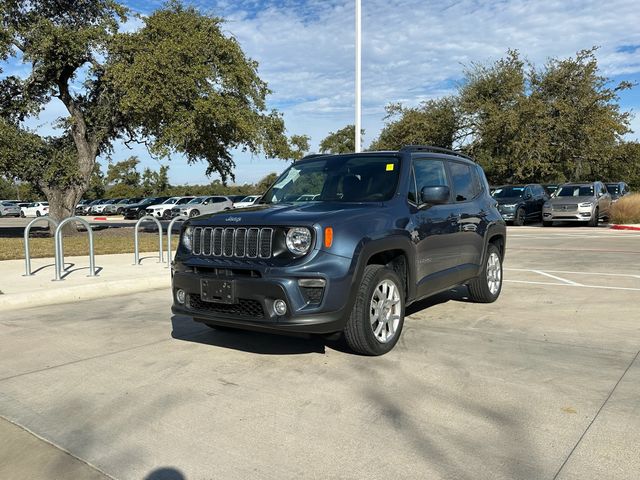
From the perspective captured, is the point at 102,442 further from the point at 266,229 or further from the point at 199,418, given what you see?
the point at 266,229

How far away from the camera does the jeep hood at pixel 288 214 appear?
4543 millimetres

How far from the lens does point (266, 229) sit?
15.0 ft

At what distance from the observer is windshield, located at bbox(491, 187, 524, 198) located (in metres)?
24.5

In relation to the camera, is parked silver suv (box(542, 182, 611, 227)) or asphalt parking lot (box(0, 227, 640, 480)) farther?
parked silver suv (box(542, 182, 611, 227))

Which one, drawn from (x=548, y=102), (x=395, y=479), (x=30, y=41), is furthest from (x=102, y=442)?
(x=548, y=102)

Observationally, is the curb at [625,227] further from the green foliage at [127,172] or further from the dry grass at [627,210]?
the green foliage at [127,172]

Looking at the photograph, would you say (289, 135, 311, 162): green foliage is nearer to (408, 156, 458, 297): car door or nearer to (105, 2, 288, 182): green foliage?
(105, 2, 288, 182): green foliage

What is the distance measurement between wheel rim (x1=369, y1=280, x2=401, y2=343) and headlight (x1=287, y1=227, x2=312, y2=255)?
0.78 meters

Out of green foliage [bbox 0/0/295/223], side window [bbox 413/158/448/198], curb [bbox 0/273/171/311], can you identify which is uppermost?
green foliage [bbox 0/0/295/223]

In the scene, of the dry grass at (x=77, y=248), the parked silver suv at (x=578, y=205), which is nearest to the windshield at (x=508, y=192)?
the parked silver suv at (x=578, y=205)

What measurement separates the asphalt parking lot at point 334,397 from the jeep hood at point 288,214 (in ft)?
4.05

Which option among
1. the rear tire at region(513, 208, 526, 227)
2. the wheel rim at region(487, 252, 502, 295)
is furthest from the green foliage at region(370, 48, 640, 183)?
the wheel rim at region(487, 252, 502, 295)

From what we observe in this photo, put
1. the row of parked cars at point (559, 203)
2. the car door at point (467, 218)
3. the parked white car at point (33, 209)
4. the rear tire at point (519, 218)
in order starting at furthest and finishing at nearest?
the parked white car at point (33, 209)
the rear tire at point (519, 218)
the row of parked cars at point (559, 203)
the car door at point (467, 218)

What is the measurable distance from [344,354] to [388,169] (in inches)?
73.5
